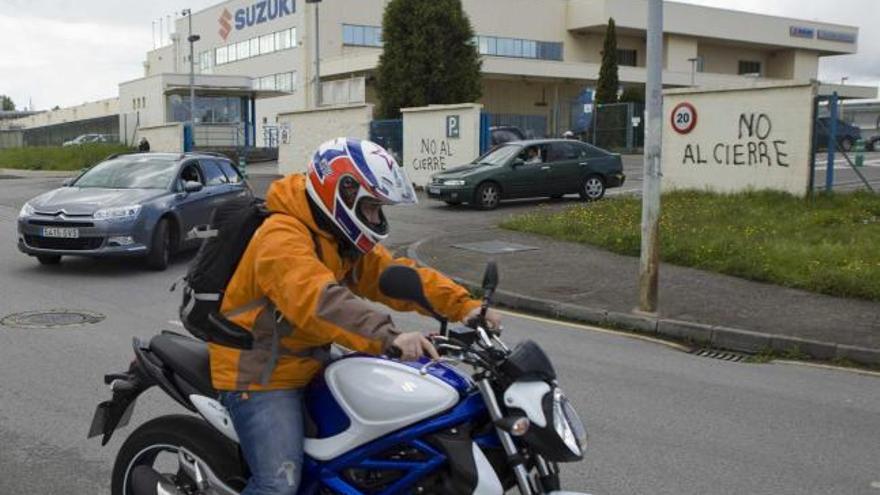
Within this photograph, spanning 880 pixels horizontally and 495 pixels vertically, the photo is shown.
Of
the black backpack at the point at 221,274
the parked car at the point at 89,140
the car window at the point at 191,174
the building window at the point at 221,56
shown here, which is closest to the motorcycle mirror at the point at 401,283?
the black backpack at the point at 221,274

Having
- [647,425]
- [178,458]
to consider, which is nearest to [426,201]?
[647,425]

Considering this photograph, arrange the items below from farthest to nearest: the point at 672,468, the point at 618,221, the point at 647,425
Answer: the point at 618,221
the point at 647,425
the point at 672,468

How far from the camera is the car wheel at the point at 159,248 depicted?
448 inches

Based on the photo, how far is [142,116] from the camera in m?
61.1

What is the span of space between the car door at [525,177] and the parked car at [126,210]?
320 inches

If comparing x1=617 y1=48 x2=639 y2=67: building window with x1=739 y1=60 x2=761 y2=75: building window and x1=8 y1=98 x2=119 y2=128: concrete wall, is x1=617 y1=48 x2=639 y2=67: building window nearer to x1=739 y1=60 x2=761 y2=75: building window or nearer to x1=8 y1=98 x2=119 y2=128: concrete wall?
x1=739 y1=60 x2=761 y2=75: building window

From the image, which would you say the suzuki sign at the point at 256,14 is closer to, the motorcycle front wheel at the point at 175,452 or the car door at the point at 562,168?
the car door at the point at 562,168

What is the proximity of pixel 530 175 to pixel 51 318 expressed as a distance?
1318 cm

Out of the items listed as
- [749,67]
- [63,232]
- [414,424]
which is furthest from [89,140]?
[414,424]

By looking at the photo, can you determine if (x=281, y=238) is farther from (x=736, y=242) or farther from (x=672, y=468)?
(x=736, y=242)

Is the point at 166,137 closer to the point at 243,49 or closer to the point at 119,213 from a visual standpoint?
the point at 243,49

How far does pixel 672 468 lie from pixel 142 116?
61595 millimetres

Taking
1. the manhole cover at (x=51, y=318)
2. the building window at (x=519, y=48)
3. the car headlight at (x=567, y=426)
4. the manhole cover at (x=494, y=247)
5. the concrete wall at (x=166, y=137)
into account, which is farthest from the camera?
the building window at (x=519, y=48)

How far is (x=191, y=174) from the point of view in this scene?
1297cm
